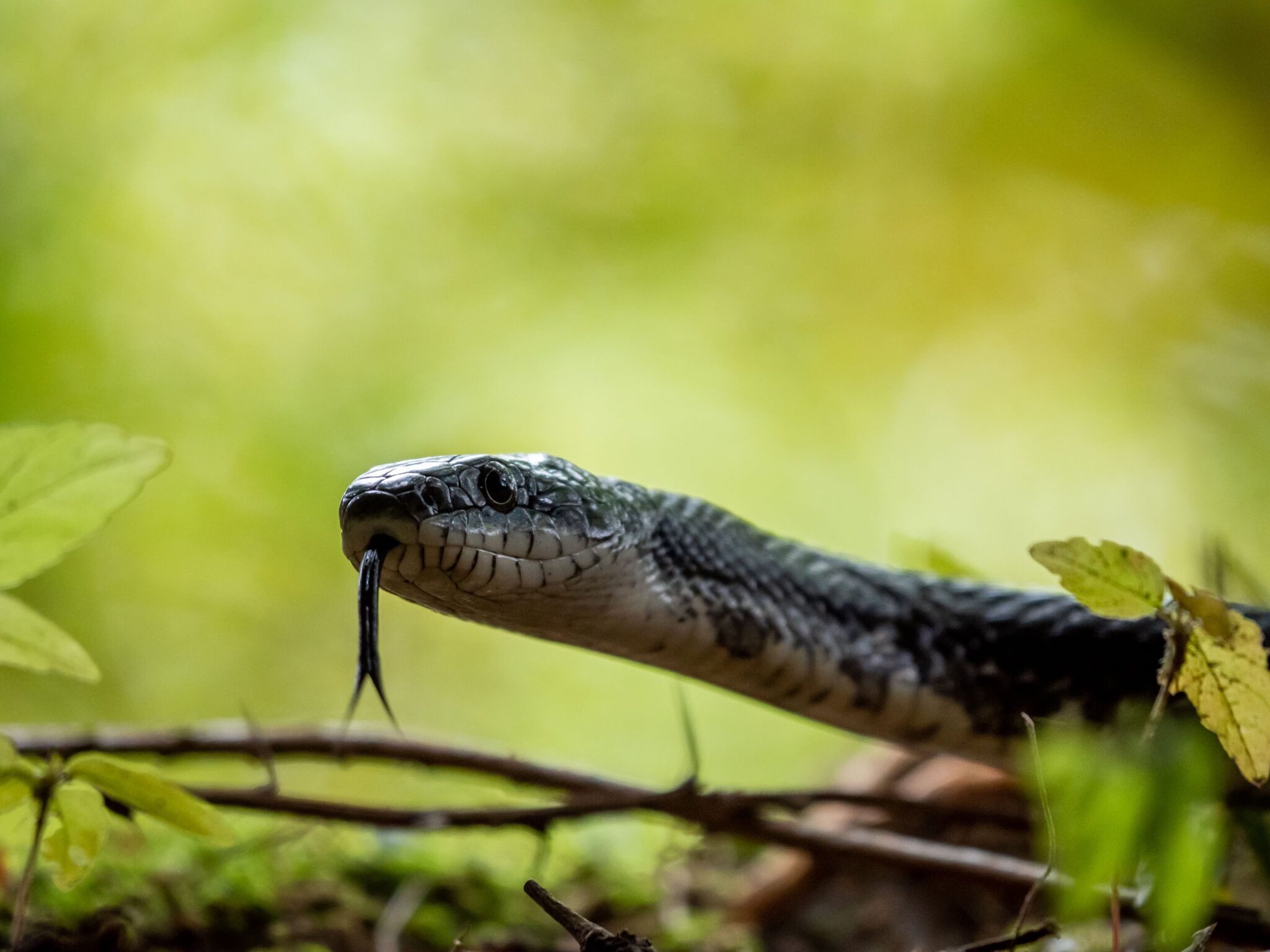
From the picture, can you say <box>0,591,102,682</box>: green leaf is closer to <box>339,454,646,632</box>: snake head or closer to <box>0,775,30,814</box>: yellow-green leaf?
<box>0,775,30,814</box>: yellow-green leaf

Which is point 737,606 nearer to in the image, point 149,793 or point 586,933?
point 586,933

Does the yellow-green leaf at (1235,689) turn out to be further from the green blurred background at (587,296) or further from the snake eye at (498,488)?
the green blurred background at (587,296)

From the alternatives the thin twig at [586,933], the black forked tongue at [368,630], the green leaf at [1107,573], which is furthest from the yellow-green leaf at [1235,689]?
the black forked tongue at [368,630]

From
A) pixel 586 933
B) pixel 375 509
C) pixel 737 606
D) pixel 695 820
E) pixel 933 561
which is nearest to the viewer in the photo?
pixel 586 933

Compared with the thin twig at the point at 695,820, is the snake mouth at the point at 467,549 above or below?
above

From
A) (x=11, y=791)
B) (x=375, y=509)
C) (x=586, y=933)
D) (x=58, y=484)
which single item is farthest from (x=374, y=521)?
(x=586, y=933)

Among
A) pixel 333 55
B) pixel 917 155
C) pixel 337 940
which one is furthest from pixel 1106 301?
pixel 337 940
